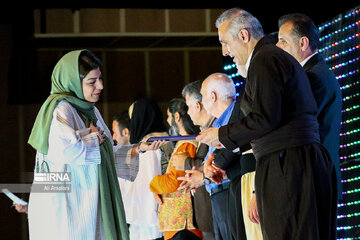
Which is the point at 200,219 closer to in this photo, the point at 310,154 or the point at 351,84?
the point at 351,84

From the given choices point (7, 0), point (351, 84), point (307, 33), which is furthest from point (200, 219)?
point (7, 0)

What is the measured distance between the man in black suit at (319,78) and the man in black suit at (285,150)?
1.30 ft

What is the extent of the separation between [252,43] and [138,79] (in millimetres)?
4426

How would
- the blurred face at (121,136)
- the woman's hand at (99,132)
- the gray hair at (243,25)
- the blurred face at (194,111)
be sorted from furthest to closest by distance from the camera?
the blurred face at (121,136), the blurred face at (194,111), the woman's hand at (99,132), the gray hair at (243,25)

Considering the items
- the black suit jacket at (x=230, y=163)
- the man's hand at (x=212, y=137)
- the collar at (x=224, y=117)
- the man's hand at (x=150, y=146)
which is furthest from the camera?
the collar at (x=224, y=117)

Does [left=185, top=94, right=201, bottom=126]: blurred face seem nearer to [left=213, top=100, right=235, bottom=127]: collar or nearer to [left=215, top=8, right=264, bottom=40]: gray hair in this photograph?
[left=213, top=100, right=235, bottom=127]: collar

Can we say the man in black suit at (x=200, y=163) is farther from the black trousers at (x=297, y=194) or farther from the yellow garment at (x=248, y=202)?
the black trousers at (x=297, y=194)

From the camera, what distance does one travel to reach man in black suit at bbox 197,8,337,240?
298 cm

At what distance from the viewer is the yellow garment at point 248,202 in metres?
3.65

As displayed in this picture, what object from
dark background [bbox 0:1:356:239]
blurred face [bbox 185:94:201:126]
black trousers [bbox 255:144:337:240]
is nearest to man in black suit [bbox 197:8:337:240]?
black trousers [bbox 255:144:337:240]

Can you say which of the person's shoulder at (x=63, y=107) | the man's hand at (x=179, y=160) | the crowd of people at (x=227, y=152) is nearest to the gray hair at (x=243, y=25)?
the crowd of people at (x=227, y=152)

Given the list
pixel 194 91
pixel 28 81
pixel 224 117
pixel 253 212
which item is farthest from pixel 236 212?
pixel 28 81

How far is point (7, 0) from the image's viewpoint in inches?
247

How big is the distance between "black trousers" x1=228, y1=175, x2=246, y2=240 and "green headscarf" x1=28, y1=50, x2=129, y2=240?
0.61m
